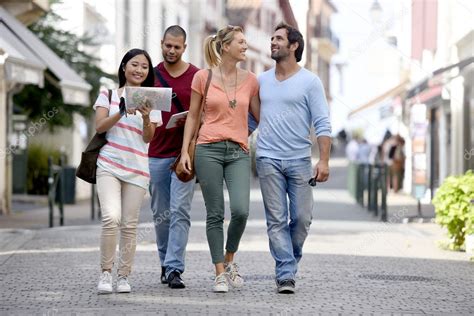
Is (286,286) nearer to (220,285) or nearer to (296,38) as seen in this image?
(220,285)

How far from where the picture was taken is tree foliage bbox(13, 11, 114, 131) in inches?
1062

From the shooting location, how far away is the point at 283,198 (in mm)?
9180

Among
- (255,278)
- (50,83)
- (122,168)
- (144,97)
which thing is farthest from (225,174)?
(50,83)

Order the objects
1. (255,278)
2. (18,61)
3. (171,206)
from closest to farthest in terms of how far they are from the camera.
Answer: (171,206)
(255,278)
(18,61)

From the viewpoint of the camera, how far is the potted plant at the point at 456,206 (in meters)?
13.4

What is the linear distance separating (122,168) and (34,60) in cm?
1026

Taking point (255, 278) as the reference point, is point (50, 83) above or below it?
above

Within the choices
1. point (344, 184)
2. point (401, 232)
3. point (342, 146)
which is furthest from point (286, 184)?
point (342, 146)

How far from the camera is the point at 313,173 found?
9047mm

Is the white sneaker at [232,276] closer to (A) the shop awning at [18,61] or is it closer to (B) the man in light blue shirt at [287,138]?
(B) the man in light blue shirt at [287,138]

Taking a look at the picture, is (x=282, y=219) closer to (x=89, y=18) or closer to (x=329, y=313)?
(x=329, y=313)

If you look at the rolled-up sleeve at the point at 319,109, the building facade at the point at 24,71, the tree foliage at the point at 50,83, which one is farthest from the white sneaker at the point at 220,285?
the tree foliage at the point at 50,83

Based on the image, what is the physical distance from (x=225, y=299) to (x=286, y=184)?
1.07m

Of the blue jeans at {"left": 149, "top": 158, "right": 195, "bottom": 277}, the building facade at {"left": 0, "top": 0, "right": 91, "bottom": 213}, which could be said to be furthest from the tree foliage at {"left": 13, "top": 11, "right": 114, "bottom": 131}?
the blue jeans at {"left": 149, "top": 158, "right": 195, "bottom": 277}
